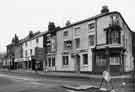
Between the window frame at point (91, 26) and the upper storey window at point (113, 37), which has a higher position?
the window frame at point (91, 26)

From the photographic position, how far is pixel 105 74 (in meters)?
12.9

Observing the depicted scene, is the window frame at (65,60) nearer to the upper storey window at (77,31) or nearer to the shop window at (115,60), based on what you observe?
the upper storey window at (77,31)

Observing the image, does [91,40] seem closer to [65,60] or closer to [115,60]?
[115,60]

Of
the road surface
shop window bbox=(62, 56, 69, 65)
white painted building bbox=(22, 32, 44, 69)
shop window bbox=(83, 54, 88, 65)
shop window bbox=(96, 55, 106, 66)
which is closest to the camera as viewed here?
the road surface

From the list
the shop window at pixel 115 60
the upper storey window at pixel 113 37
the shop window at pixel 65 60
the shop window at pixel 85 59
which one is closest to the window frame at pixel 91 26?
the upper storey window at pixel 113 37

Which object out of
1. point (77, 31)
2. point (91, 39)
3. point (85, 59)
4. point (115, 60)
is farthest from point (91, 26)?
point (115, 60)

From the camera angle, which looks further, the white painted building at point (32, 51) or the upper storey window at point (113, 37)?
the white painted building at point (32, 51)

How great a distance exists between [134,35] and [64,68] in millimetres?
16846

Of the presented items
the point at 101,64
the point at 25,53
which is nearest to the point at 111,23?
the point at 101,64

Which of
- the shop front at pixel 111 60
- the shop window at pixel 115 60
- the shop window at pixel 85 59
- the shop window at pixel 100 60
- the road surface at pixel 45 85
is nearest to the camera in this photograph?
the road surface at pixel 45 85

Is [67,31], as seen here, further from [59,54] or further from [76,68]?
[76,68]

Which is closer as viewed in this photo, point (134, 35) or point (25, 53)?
point (134, 35)

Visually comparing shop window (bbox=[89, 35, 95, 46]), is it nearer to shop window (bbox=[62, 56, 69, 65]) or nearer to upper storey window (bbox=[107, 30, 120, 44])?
upper storey window (bbox=[107, 30, 120, 44])

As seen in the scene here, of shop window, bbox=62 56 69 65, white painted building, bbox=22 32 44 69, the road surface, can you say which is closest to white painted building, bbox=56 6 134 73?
shop window, bbox=62 56 69 65
